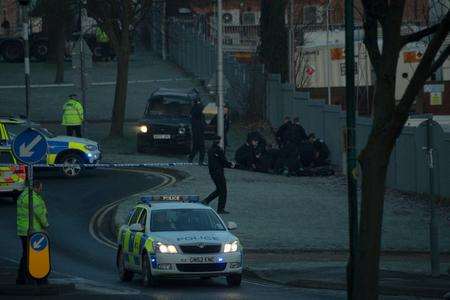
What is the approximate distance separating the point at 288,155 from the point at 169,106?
6.91 meters

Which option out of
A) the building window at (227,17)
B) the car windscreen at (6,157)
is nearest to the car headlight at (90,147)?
the car windscreen at (6,157)

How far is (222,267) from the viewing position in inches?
838

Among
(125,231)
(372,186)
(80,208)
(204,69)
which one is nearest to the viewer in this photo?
(372,186)

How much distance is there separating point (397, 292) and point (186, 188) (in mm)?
14146

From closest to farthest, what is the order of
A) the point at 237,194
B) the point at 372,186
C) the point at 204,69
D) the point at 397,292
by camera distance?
1. the point at 372,186
2. the point at 397,292
3. the point at 237,194
4. the point at 204,69

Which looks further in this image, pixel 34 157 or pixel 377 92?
pixel 34 157

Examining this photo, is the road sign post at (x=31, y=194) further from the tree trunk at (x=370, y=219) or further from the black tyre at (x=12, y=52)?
the black tyre at (x=12, y=52)

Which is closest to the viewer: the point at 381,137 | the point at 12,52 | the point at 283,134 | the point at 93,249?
the point at 381,137

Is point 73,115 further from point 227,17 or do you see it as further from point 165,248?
point 227,17

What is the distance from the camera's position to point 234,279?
2178cm

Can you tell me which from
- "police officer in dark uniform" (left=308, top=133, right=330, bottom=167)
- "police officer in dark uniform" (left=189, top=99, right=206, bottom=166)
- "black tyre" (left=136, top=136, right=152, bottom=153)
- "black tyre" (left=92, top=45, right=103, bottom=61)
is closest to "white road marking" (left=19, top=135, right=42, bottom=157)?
"police officer in dark uniform" (left=189, top=99, right=206, bottom=166)

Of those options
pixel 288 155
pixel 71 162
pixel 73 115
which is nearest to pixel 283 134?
pixel 288 155

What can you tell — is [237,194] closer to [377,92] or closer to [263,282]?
[263,282]

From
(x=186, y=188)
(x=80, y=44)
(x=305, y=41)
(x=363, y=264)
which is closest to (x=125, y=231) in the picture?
(x=363, y=264)
